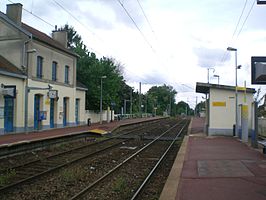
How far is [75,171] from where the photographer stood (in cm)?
1202

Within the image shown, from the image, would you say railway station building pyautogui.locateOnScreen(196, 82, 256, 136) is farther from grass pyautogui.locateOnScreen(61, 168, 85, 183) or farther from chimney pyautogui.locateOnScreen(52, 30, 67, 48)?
chimney pyautogui.locateOnScreen(52, 30, 67, 48)

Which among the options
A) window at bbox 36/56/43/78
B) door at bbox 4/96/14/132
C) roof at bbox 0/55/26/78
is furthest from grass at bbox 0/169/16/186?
window at bbox 36/56/43/78

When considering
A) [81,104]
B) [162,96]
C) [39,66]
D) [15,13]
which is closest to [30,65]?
[39,66]

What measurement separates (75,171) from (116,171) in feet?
4.50

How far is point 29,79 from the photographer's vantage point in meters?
28.5

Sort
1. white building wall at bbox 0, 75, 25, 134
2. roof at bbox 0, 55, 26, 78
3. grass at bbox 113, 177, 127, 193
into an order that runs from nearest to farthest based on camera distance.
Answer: grass at bbox 113, 177, 127, 193
roof at bbox 0, 55, 26, 78
white building wall at bbox 0, 75, 25, 134

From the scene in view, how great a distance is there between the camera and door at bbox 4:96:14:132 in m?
25.9

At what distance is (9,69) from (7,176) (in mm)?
16919

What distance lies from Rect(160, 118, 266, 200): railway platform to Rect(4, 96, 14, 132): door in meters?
14.8

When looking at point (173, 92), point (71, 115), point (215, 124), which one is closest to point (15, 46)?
point (71, 115)

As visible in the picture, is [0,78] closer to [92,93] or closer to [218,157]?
[218,157]

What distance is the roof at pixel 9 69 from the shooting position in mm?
25312

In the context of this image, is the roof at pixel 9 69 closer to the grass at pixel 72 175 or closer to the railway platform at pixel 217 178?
the grass at pixel 72 175

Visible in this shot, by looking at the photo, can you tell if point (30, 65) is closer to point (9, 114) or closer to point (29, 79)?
point (29, 79)
